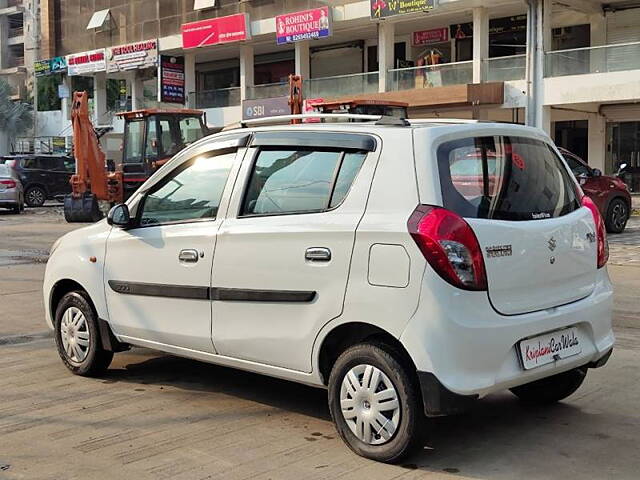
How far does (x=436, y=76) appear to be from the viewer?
27781 mm

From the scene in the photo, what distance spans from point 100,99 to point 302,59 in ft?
54.0

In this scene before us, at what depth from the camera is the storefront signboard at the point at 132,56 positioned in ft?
131

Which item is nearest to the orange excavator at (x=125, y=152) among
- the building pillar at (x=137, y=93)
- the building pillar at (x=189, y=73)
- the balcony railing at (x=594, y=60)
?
the balcony railing at (x=594, y=60)

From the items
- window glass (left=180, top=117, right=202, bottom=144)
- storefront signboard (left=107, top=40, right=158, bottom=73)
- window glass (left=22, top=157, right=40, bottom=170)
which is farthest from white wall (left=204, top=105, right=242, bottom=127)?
window glass (left=180, top=117, right=202, bottom=144)

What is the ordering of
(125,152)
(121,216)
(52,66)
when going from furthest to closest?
(52,66)
(125,152)
(121,216)

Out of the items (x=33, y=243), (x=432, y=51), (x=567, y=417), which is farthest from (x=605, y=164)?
(x=567, y=417)

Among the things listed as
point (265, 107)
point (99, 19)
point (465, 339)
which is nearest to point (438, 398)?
point (465, 339)

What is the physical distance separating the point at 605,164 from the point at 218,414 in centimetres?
2722

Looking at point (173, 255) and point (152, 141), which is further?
point (152, 141)

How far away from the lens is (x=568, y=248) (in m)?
4.38

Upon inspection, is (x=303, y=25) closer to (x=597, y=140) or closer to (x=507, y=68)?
(x=507, y=68)

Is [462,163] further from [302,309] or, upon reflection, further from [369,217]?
[302,309]

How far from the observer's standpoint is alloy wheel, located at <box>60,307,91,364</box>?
577 centimetres

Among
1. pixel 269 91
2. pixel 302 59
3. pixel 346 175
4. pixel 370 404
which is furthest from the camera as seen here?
pixel 302 59
